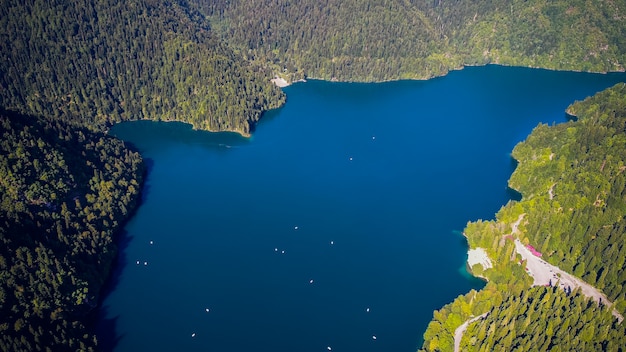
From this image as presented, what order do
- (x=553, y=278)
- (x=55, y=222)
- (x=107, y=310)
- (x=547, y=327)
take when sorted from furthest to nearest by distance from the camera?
(x=55, y=222) < (x=553, y=278) < (x=107, y=310) < (x=547, y=327)

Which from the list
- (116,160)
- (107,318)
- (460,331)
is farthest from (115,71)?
(460,331)

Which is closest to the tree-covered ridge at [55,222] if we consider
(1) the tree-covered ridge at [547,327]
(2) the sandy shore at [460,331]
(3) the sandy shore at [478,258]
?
(2) the sandy shore at [460,331]

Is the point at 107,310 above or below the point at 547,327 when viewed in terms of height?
below

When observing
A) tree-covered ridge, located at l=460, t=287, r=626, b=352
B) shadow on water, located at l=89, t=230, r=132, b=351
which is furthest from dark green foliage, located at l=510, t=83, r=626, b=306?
shadow on water, located at l=89, t=230, r=132, b=351

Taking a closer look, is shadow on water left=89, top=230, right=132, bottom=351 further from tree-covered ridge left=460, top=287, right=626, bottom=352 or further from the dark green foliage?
the dark green foliage

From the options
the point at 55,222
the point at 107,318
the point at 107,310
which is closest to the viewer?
the point at 107,318

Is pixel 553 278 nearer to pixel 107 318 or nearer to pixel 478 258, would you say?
pixel 478 258
